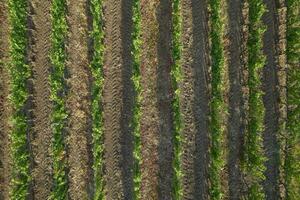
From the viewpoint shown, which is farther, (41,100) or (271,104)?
(271,104)

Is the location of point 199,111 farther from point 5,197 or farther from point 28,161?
point 5,197

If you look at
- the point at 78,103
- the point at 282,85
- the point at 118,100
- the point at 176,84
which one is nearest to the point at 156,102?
the point at 176,84

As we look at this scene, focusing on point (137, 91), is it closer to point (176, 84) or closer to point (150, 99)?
point (150, 99)

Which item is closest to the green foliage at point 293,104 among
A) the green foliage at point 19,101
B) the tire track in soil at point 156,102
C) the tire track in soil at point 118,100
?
the tire track in soil at point 156,102

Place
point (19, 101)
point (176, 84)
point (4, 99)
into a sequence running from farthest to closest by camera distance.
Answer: point (176, 84) → point (4, 99) → point (19, 101)

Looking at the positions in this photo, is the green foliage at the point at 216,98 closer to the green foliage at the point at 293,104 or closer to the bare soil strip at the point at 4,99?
the green foliage at the point at 293,104

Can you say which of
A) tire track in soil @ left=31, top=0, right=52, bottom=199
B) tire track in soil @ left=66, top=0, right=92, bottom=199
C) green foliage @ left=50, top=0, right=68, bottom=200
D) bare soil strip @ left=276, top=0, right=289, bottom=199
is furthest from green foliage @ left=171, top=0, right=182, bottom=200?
tire track in soil @ left=31, top=0, right=52, bottom=199

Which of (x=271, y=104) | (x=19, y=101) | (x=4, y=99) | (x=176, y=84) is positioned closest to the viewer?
(x=19, y=101)

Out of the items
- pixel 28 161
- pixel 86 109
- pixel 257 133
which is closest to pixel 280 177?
pixel 257 133
